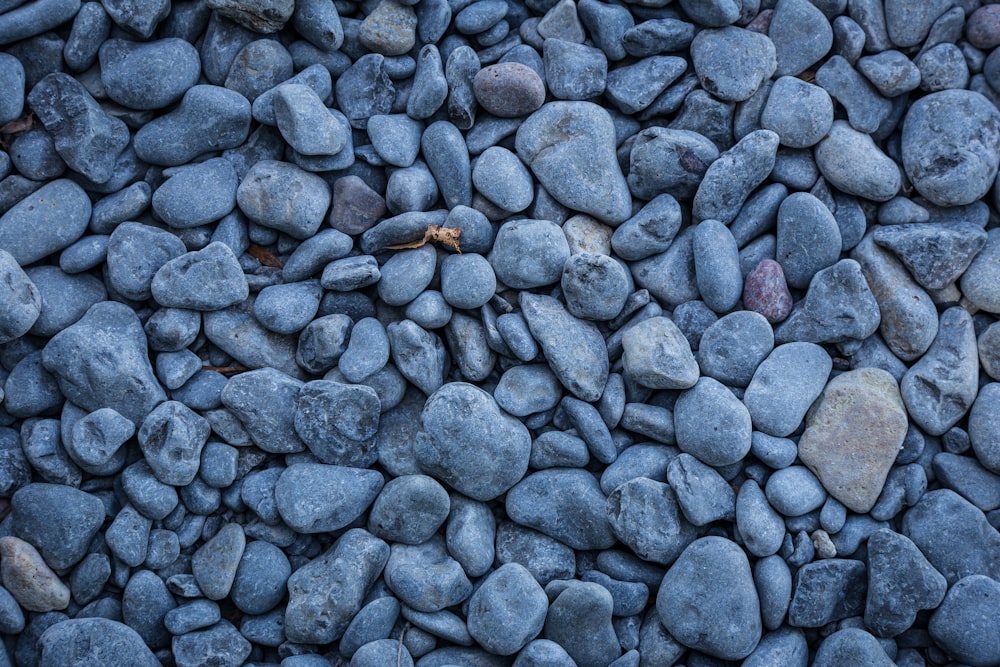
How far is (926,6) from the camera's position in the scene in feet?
5.20

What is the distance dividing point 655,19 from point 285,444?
1186mm

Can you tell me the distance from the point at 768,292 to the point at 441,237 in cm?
68

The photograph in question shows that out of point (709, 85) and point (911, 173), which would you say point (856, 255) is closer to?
point (911, 173)

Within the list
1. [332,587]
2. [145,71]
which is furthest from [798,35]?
[332,587]

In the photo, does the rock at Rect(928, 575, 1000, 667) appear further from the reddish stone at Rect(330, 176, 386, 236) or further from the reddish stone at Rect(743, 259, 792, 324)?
the reddish stone at Rect(330, 176, 386, 236)

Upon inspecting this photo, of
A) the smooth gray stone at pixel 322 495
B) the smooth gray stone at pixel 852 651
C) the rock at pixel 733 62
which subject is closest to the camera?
the smooth gray stone at pixel 852 651

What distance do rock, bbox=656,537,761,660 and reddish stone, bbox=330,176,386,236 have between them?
944 mm

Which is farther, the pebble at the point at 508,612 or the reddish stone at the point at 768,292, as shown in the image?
the reddish stone at the point at 768,292

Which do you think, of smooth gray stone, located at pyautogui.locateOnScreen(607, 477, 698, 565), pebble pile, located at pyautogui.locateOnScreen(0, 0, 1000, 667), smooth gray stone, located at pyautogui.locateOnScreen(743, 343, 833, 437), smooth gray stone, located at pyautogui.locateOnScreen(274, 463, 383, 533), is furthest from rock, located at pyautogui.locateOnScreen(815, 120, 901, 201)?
smooth gray stone, located at pyautogui.locateOnScreen(274, 463, 383, 533)

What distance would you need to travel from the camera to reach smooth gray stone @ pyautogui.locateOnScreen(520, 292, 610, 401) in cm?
151

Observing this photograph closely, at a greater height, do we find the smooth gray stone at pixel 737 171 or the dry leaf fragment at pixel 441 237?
the smooth gray stone at pixel 737 171

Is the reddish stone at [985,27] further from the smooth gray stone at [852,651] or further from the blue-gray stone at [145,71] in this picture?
the blue-gray stone at [145,71]

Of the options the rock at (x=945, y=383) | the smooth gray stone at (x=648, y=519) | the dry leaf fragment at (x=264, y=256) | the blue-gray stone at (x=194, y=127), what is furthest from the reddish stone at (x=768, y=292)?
the blue-gray stone at (x=194, y=127)

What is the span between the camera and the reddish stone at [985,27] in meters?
1.56
